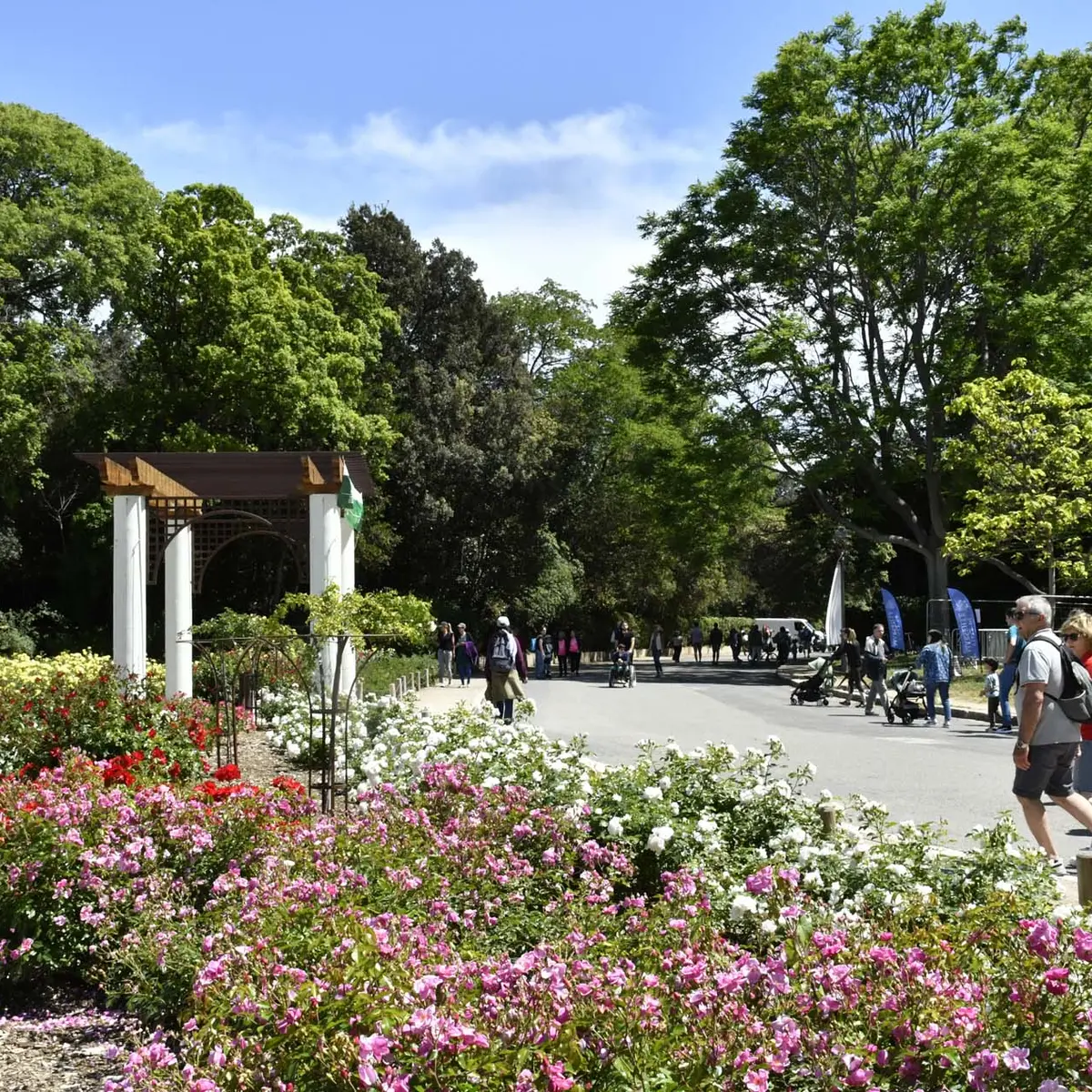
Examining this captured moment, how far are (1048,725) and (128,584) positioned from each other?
1459 centimetres

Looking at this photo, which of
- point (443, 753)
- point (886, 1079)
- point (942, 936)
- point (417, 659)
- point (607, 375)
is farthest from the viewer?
point (607, 375)

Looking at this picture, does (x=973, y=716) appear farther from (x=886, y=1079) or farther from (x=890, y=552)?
(x=890, y=552)

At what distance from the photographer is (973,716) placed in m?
21.1

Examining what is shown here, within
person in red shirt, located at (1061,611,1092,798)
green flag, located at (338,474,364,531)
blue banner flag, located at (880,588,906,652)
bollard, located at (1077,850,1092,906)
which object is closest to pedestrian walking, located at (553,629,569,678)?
blue banner flag, located at (880,588,906,652)

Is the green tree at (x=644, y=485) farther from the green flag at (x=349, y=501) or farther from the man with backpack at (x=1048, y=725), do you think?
the man with backpack at (x=1048, y=725)

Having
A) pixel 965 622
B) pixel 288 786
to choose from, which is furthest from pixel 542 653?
pixel 288 786

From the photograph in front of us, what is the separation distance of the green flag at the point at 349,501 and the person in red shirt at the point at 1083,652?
37.9 feet

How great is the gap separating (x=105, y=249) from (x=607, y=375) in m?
22.0

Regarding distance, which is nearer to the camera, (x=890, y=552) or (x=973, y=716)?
(x=973, y=716)

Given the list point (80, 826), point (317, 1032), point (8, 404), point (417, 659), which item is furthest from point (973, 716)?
point (8, 404)

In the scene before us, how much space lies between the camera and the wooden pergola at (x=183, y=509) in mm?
18562

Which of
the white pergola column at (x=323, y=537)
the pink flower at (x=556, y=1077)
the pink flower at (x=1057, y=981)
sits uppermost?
the white pergola column at (x=323, y=537)

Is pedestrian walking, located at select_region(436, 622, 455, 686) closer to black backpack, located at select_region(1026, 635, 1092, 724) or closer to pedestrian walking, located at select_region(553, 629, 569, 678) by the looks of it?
pedestrian walking, located at select_region(553, 629, 569, 678)

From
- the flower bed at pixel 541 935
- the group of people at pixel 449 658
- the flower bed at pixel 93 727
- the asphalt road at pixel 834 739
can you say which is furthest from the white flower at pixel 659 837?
the group of people at pixel 449 658
